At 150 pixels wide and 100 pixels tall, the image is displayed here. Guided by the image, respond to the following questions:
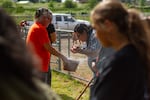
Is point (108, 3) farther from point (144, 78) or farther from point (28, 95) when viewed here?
point (28, 95)

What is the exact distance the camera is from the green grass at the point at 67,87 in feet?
27.5

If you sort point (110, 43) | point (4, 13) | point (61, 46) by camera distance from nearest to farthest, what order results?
point (4, 13), point (110, 43), point (61, 46)

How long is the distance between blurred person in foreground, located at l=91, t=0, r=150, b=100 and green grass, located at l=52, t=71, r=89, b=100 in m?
5.31

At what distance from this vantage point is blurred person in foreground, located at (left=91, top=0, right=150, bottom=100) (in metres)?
2.51

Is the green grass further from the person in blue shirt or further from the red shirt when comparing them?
the person in blue shirt

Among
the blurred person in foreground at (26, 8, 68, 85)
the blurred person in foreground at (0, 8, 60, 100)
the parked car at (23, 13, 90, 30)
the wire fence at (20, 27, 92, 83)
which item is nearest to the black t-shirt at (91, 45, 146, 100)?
the blurred person in foreground at (0, 8, 60, 100)

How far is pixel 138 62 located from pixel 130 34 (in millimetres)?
203

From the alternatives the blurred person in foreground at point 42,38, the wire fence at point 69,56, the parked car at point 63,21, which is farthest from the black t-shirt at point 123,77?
the parked car at point 63,21

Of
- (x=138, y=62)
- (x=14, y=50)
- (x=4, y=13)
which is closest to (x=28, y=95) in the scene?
(x=14, y=50)

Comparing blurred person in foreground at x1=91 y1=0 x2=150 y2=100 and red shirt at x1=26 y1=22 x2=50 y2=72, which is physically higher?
blurred person in foreground at x1=91 y1=0 x2=150 y2=100

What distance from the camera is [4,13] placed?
1507 mm

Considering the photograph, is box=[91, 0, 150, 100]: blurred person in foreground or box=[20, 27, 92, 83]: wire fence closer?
box=[91, 0, 150, 100]: blurred person in foreground

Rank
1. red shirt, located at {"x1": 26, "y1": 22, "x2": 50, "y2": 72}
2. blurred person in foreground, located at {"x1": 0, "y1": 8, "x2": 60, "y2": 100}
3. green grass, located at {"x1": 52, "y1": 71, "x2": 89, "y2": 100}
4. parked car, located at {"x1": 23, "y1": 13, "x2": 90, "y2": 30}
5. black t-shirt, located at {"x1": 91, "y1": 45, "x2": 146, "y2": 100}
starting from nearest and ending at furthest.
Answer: blurred person in foreground, located at {"x1": 0, "y1": 8, "x2": 60, "y2": 100} < black t-shirt, located at {"x1": 91, "y1": 45, "x2": 146, "y2": 100} < red shirt, located at {"x1": 26, "y1": 22, "x2": 50, "y2": 72} < green grass, located at {"x1": 52, "y1": 71, "x2": 89, "y2": 100} < parked car, located at {"x1": 23, "y1": 13, "x2": 90, "y2": 30}

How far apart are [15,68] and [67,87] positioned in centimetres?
797
